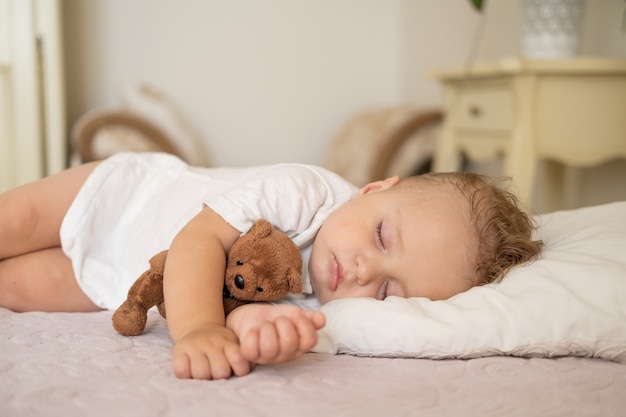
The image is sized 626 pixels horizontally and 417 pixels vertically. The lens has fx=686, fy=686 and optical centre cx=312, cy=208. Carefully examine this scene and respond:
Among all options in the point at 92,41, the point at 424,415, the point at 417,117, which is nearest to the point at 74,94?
the point at 92,41

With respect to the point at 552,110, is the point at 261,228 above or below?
below

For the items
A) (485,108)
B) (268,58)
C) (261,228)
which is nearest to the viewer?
(261,228)

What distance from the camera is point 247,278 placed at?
3.15 feet

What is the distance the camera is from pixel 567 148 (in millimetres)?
1942

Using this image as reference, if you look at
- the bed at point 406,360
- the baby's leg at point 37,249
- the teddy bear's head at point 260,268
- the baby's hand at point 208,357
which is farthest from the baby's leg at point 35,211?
the baby's hand at point 208,357

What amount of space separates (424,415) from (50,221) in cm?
91

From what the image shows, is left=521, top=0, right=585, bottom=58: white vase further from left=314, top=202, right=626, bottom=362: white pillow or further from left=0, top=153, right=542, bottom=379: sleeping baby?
left=314, top=202, right=626, bottom=362: white pillow

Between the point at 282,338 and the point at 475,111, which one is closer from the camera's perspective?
the point at 282,338

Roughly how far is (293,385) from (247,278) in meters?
0.21

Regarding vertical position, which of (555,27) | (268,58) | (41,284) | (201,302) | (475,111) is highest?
(555,27)

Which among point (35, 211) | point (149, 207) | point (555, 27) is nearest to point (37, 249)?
point (35, 211)

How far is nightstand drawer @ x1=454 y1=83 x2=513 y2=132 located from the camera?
203 cm

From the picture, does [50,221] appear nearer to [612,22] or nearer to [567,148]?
[567,148]

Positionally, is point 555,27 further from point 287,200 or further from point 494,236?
point 287,200
